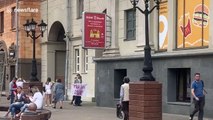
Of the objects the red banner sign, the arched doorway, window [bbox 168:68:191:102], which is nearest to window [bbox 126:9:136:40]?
the red banner sign

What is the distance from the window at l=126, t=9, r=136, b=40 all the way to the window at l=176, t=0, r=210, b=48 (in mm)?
3873

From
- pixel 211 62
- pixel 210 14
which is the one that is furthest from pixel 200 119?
pixel 210 14

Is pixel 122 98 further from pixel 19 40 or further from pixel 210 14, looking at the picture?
pixel 19 40

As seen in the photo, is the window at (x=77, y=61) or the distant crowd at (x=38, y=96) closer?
the distant crowd at (x=38, y=96)

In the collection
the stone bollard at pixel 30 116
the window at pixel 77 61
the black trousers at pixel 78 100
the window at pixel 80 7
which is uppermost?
the window at pixel 80 7

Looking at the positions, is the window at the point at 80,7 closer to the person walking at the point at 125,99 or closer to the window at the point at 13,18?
the window at the point at 13,18

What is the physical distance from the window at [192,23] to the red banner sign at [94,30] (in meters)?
5.90

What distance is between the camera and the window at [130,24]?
2586 cm

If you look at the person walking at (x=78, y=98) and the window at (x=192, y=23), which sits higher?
the window at (x=192, y=23)

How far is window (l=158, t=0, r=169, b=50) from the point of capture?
23.1 metres

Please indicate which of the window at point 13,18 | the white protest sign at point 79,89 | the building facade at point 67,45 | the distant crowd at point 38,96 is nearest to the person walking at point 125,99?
the distant crowd at point 38,96

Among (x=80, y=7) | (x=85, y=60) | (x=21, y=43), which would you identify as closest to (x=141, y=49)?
(x=85, y=60)

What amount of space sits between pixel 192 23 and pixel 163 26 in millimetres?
2232

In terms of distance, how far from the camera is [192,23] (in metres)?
21.4
